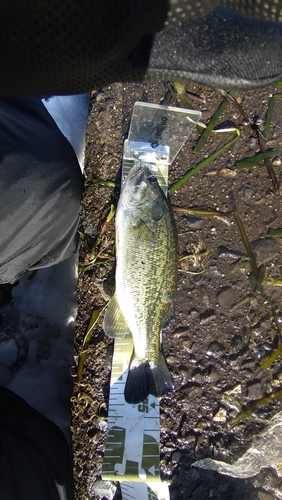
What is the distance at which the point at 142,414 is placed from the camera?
232cm

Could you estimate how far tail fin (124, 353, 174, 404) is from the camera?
2.22m

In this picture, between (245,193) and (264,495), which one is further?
(245,193)

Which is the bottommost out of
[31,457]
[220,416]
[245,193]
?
[31,457]

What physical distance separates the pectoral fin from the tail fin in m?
0.24

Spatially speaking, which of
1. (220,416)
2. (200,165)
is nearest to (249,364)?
(220,416)

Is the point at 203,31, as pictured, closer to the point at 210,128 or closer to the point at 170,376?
the point at 210,128

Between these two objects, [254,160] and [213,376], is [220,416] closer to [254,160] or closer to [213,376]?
[213,376]

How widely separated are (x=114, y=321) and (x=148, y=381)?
466 mm

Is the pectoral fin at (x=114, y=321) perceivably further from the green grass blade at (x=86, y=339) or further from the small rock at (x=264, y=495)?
the small rock at (x=264, y=495)

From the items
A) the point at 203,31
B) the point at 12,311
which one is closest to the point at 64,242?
the point at 12,311

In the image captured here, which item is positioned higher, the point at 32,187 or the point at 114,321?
the point at 32,187

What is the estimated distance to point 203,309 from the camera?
2521 millimetres

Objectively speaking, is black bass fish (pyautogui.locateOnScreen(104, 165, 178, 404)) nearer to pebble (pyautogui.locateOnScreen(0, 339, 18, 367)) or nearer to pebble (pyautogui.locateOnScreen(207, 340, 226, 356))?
pebble (pyautogui.locateOnScreen(207, 340, 226, 356))

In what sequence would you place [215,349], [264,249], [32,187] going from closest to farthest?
[32,187] < [215,349] < [264,249]
